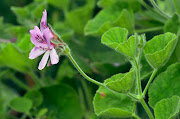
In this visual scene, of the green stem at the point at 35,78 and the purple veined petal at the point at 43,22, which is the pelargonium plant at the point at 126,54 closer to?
the purple veined petal at the point at 43,22

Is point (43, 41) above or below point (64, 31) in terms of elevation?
above

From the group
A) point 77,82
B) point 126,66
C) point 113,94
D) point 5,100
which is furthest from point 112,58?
point 5,100

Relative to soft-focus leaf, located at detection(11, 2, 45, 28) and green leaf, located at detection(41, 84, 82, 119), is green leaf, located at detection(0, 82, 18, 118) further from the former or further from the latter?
soft-focus leaf, located at detection(11, 2, 45, 28)

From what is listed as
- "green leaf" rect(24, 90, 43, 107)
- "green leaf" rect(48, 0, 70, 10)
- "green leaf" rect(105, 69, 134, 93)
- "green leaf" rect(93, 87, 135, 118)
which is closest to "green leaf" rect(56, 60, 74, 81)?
"green leaf" rect(24, 90, 43, 107)

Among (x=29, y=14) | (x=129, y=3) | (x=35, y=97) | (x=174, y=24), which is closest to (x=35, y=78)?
(x=35, y=97)

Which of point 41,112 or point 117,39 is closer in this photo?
point 117,39

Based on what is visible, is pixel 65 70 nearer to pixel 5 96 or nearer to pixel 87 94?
pixel 87 94

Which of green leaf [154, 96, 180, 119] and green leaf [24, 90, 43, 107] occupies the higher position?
green leaf [154, 96, 180, 119]

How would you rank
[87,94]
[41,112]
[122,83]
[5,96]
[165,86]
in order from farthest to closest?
[5,96] → [87,94] → [41,112] → [165,86] → [122,83]
